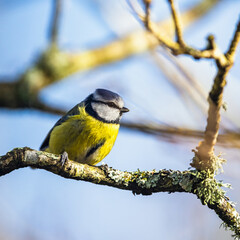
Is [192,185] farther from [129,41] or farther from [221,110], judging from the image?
[129,41]

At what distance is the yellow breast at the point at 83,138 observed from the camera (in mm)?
3402

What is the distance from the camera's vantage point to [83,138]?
339 centimetres

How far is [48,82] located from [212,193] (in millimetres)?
3861

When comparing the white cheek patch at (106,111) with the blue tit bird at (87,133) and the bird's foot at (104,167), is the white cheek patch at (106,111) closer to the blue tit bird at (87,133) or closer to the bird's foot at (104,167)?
the blue tit bird at (87,133)

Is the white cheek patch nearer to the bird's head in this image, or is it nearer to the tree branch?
the bird's head

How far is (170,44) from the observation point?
5.61ft

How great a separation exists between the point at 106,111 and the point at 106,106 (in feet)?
0.23

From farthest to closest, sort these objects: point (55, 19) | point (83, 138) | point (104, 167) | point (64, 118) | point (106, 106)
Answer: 1. point (55, 19)
2. point (106, 106)
3. point (64, 118)
4. point (83, 138)
5. point (104, 167)

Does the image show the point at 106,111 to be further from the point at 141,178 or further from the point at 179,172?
the point at 179,172

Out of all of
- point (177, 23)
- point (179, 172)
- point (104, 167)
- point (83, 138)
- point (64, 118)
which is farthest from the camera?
point (64, 118)

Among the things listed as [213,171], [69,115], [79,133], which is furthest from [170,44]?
[69,115]

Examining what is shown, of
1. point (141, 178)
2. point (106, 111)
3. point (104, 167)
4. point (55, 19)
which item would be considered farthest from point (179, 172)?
point (55, 19)

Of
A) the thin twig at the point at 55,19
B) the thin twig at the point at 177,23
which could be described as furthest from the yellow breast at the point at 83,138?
the thin twig at the point at 55,19

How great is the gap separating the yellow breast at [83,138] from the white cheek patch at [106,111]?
0.41 feet
